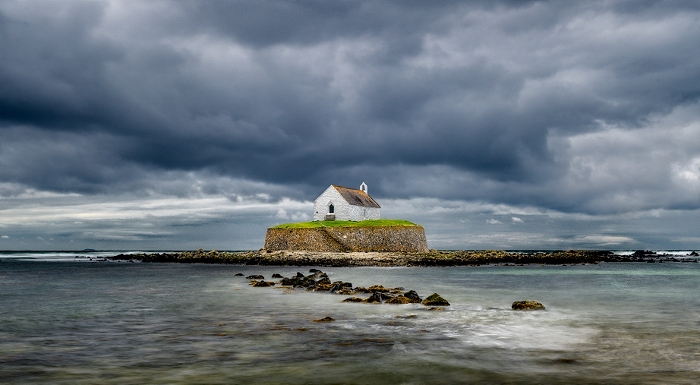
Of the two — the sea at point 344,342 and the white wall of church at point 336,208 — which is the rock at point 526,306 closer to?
the sea at point 344,342

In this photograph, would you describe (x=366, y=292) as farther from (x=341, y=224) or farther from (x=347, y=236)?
(x=341, y=224)

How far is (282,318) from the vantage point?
15516 mm

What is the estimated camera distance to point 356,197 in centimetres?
7219

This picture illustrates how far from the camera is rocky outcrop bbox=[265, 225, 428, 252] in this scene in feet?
201

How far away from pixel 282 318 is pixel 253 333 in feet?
8.61

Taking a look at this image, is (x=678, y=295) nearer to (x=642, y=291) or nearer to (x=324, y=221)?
(x=642, y=291)

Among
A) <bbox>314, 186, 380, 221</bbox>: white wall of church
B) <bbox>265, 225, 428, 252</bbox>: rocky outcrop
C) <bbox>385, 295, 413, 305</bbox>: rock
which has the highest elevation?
<bbox>314, 186, 380, 221</bbox>: white wall of church

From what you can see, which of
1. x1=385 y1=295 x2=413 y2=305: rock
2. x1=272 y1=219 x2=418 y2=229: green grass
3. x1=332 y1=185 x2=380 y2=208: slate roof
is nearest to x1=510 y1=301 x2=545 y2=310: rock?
x1=385 y1=295 x2=413 y2=305: rock

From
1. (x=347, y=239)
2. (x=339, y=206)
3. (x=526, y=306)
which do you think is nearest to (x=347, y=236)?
(x=347, y=239)

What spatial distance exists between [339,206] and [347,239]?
7707 mm

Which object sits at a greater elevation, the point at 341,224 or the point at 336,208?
the point at 336,208

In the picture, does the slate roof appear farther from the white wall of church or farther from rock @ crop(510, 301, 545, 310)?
rock @ crop(510, 301, 545, 310)

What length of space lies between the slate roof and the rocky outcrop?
7.39 m

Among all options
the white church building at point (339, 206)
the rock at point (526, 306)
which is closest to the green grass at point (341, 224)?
the white church building at point (339, 206)
